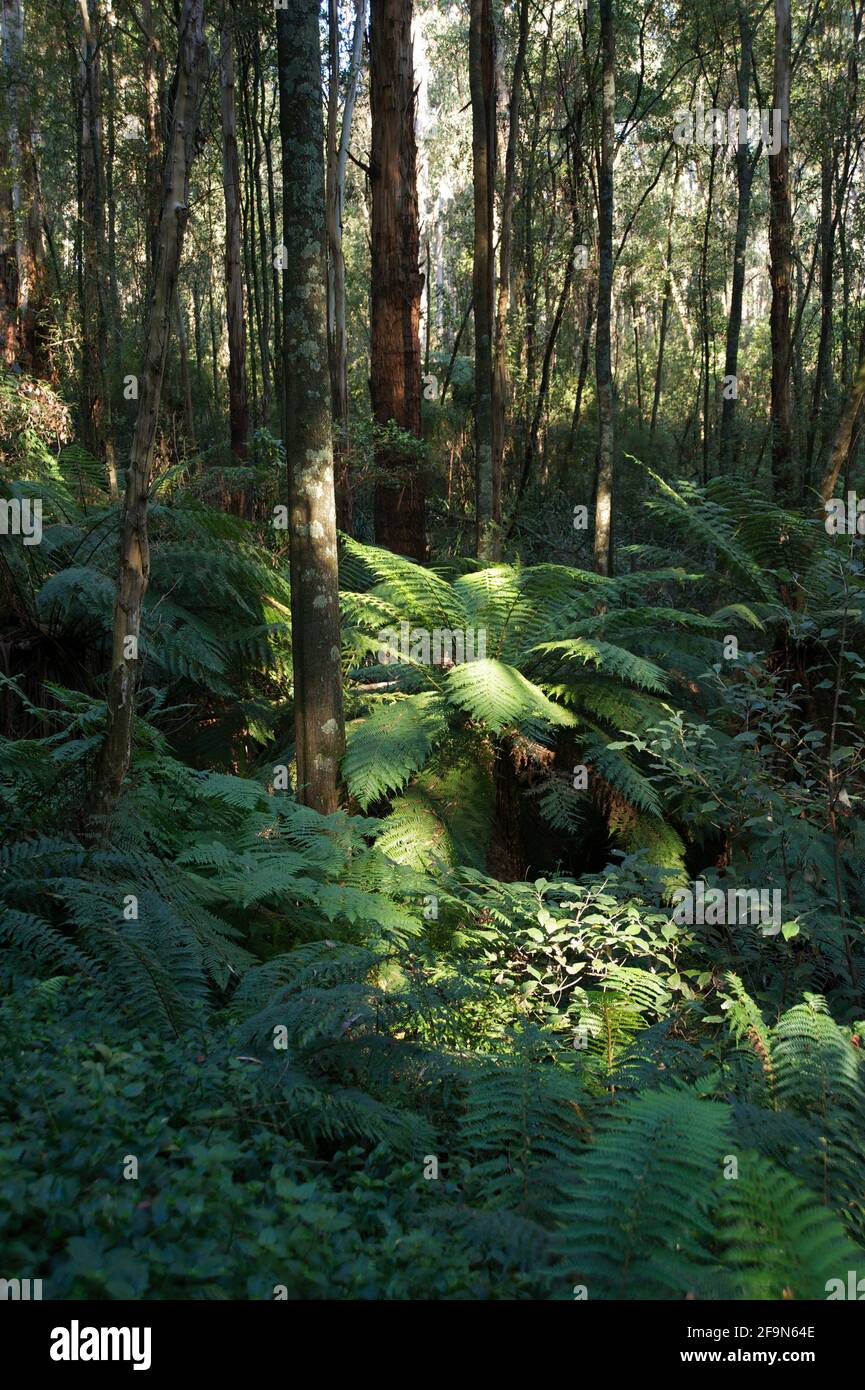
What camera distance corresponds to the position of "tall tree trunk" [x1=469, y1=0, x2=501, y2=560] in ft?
24.7

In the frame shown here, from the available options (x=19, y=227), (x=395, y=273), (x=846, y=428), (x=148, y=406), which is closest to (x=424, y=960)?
(x=148, y=406)

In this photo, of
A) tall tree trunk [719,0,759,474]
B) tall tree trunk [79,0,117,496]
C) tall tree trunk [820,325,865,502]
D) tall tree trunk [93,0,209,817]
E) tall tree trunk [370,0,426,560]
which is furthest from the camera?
tall tree trunk [719,0,759,474]

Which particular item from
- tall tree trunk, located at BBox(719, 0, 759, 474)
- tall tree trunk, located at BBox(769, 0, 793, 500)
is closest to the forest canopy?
tall tree trunk, located at BBox(769, 0, 793, 500)

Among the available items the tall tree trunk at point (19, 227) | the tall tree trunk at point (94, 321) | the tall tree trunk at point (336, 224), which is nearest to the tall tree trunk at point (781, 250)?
the tall tree trunk at point (336, 224)

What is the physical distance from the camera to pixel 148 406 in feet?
9.84

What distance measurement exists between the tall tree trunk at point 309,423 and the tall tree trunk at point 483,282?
337cm

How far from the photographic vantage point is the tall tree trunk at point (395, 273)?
26.8 feet

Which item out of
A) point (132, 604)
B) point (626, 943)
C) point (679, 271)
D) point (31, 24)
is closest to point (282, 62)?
point (132, 604)

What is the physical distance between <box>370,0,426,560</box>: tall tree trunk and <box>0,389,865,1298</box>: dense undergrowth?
106 inches

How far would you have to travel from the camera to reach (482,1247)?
1640 mm

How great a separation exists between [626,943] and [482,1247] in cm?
171

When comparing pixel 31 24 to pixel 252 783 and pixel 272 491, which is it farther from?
pixel 252 783

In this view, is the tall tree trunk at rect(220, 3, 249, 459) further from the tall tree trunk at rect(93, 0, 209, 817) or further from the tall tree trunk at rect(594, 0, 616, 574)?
the tall tree trunk at rect(93, 0, 209, 817)

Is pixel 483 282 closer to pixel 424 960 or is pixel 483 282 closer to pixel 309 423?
pixel 309 423
